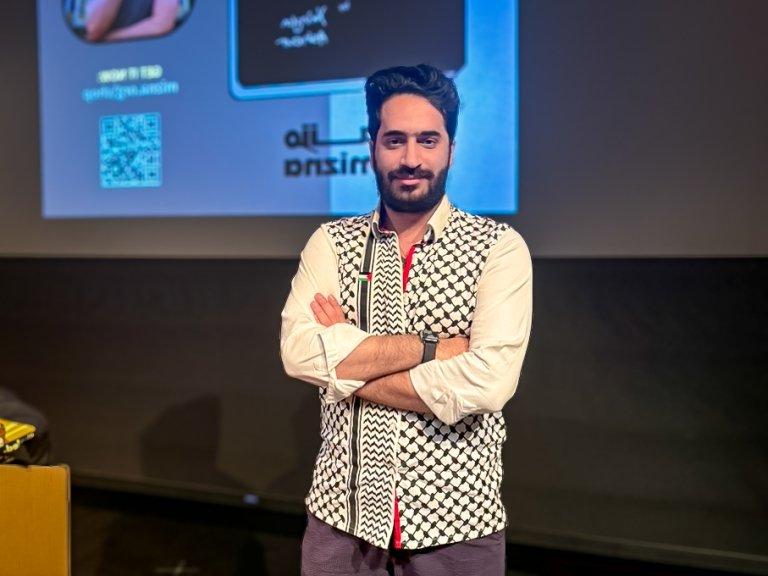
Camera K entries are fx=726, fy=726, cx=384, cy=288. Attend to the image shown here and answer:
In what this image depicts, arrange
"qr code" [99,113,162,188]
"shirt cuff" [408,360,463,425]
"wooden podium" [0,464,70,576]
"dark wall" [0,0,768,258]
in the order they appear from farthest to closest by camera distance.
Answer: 1. "qr code" [99,113,162,188]
2. "dark wall" [0,0,768,258]
3. "shirt cuff" [408,360,463,425]
4. "wooden podium" [0,464,70,576]

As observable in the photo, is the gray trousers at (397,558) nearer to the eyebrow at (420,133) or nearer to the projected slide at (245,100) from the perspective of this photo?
the eyebrow at (420,133)

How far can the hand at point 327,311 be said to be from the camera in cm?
141

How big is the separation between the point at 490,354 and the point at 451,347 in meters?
0.08

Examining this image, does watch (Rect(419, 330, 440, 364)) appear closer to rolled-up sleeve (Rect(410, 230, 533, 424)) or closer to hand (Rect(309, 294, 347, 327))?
rolled-up sleeve (Rect(410, 230, 533, 424))

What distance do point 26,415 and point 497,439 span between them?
3.08ft

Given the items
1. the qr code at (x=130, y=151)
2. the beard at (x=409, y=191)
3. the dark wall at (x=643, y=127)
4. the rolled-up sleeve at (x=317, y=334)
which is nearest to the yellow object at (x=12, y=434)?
the rolled-up sleeve at (x=317, y=334)

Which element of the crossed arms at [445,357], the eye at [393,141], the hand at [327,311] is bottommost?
the crossed arms at [445,357]

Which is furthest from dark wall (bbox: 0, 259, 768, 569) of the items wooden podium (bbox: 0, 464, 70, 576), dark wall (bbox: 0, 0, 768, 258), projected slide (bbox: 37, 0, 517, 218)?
wooden podium (bbox: 0, 464, 70, 576)

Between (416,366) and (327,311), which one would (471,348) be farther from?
(327,311)

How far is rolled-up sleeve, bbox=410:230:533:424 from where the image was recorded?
1301 millimetres

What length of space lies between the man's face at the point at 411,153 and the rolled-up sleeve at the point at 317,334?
19 cm

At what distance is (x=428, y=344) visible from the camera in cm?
135

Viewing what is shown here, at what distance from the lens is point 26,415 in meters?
1.46

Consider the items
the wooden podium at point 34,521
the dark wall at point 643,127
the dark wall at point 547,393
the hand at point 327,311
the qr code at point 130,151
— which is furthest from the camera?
the qr code at point 130,151
